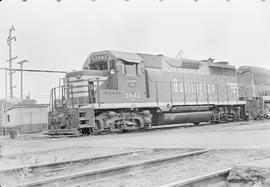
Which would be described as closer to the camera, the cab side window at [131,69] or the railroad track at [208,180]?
the railroad track at [208,180]

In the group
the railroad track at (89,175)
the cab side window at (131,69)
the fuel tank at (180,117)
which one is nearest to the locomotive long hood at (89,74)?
the cab side window at (131,69)

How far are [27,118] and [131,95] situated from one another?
1646 centimetres

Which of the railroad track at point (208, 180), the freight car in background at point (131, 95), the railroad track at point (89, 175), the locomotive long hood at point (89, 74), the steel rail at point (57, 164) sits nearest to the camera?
the railroad track at point (208, 180)

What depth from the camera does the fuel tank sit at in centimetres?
1642

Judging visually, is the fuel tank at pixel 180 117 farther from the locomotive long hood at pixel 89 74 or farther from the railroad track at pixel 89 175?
the railroad track at pixel 89 175

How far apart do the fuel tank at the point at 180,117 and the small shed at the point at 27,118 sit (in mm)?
14891

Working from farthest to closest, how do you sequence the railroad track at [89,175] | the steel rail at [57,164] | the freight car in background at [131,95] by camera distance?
1. the freight car in background at [131,95]
2. the steel rail at [57,164]
3. the railroad track at [89,175]

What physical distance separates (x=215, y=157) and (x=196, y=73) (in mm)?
12771

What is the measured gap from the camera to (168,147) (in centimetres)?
806

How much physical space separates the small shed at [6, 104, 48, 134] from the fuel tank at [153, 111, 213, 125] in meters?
14.9

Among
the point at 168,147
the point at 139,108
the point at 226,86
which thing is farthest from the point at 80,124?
the point at 226,86

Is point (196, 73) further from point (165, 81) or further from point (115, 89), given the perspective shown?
point (115, 89)

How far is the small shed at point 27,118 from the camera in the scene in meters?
28.1

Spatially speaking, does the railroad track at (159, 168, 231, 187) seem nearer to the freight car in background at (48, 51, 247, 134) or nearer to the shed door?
the freight car in background at (48, 51, 247, 134)
